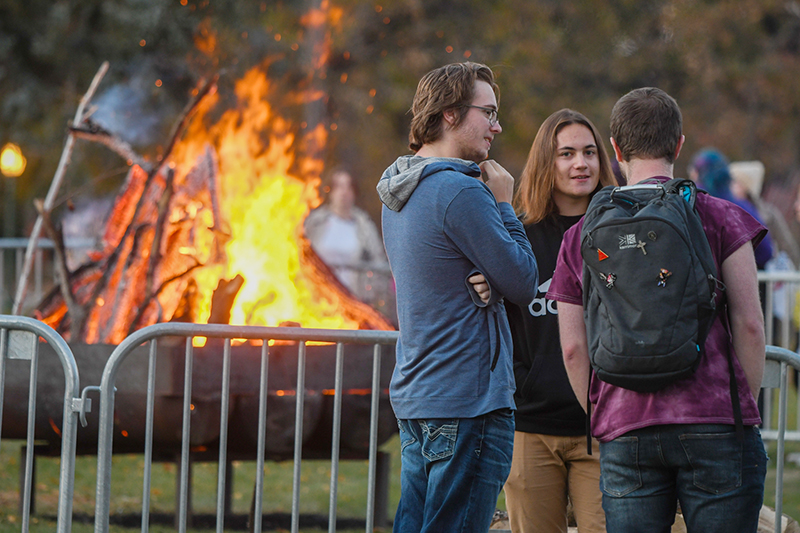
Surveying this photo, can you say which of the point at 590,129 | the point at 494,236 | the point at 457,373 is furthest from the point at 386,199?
the point at 590,129

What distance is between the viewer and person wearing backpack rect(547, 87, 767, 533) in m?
2.80

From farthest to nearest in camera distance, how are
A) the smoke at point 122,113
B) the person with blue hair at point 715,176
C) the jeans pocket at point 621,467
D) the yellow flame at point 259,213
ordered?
the person with blue hair at point 715,176 → the smoke at point 122,113 → the yellow flame at point 259,213 → the jeans pocket at point 621,467

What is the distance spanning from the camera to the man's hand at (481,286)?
9.64ft

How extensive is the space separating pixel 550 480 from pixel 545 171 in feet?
3.76

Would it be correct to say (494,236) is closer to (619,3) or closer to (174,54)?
(174,54)

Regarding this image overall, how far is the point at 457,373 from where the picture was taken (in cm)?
293

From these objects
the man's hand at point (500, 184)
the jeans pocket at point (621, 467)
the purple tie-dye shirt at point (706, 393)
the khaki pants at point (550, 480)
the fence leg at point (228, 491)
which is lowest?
the fence leg at point (228, 491)

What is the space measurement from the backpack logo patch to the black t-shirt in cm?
86

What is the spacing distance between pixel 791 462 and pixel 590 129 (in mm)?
5319

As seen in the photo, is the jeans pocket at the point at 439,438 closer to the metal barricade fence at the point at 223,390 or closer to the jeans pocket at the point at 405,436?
the jeans pocket at the point at 405,436

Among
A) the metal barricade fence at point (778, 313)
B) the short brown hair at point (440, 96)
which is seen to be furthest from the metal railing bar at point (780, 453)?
the metal barricade fence at point (778, 313)

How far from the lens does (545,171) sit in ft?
12.6

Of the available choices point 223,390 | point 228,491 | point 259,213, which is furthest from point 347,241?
point 223,390

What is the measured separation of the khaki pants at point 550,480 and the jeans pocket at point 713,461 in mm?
784
